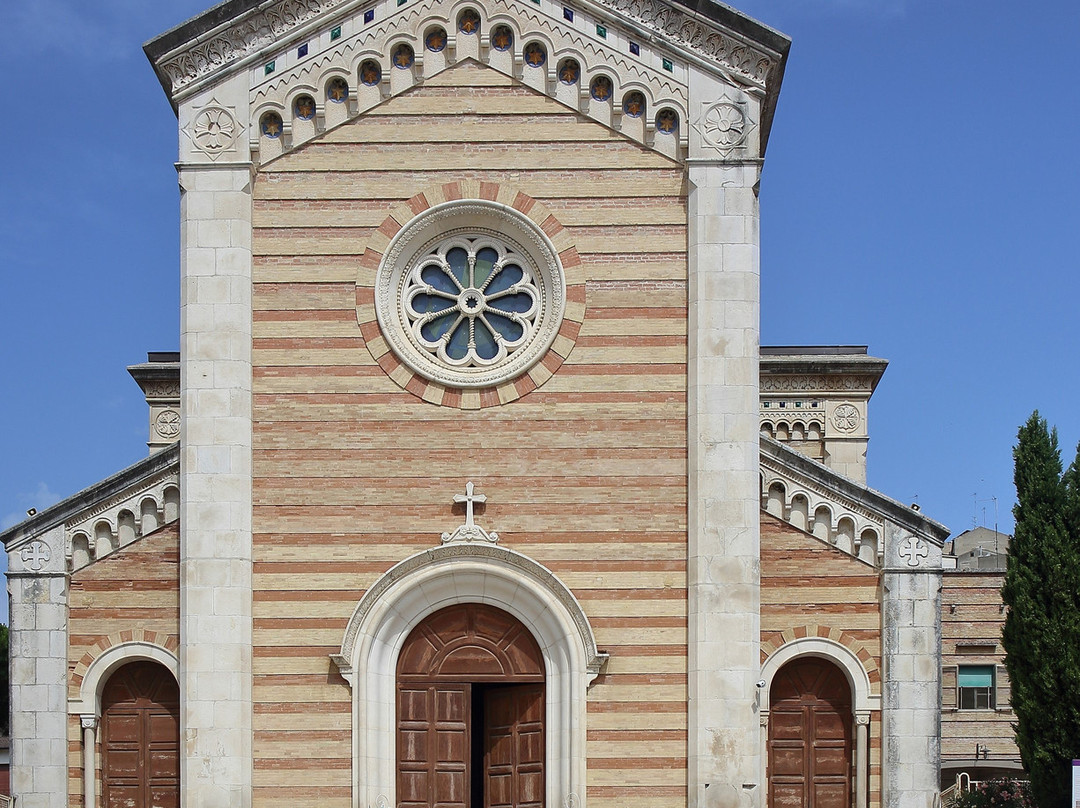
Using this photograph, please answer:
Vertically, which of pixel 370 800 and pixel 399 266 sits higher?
pixel 399 266

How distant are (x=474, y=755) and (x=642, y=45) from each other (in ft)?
35.7

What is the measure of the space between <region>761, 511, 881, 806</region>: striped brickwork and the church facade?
1.6 inches

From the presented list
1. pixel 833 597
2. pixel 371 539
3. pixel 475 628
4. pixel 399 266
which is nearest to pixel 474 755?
pixel 475 628

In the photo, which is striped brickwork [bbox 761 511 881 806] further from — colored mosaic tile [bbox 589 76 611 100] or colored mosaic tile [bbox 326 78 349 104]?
colored mosaic tile [bbox 326 78 349 104]

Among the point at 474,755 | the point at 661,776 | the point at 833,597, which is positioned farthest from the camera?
the point at 474,755

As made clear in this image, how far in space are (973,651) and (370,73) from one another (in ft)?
80.2

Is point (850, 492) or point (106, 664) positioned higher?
point (850, 492)

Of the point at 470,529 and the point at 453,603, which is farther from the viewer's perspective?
the point at 453,603

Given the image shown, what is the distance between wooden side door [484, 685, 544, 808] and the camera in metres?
18.8

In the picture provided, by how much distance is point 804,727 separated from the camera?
64.2ft

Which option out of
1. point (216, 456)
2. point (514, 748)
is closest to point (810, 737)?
point (514, 748)

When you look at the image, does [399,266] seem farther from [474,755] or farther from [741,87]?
[474,755]

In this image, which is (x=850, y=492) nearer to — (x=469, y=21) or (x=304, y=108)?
(x=469, y=21)

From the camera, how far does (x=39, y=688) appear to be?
19.3m
